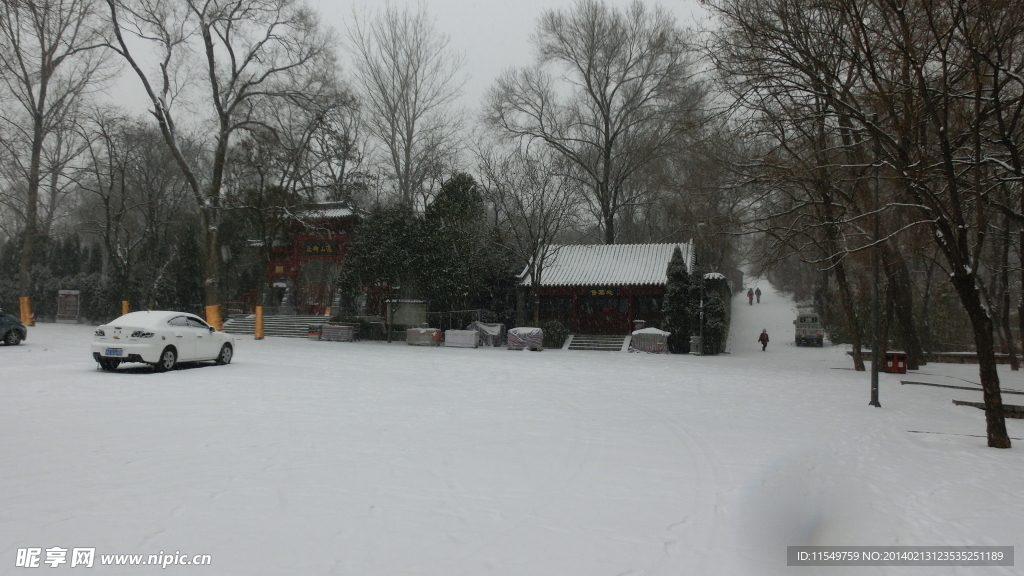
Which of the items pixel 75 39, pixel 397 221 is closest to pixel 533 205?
pixel 397 221

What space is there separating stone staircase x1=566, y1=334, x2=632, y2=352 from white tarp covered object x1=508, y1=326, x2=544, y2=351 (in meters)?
2.37

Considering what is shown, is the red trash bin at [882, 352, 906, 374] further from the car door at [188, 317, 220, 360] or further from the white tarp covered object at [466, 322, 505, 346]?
the car door at [188, 317, 220, 360]

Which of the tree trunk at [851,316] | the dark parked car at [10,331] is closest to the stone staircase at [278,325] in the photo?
the dark parked car at [10,331]

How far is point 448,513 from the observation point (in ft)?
16.9

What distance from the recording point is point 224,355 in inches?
660

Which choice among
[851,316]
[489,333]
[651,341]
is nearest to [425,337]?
[489,333]

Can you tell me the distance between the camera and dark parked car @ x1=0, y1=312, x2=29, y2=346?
19594 millimetres

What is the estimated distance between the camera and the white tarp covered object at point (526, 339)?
88.6ft

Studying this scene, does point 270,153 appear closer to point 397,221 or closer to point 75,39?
point 397,221

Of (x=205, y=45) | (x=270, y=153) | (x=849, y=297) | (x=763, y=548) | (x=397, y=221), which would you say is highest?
(x=205, y=45)

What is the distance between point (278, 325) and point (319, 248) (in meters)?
5.12

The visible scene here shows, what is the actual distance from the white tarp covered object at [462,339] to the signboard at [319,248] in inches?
420

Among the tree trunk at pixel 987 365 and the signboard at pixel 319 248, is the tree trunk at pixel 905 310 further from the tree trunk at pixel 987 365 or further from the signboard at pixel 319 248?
the signboard at pixel 319 248

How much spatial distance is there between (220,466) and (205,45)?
26104 millimetres
